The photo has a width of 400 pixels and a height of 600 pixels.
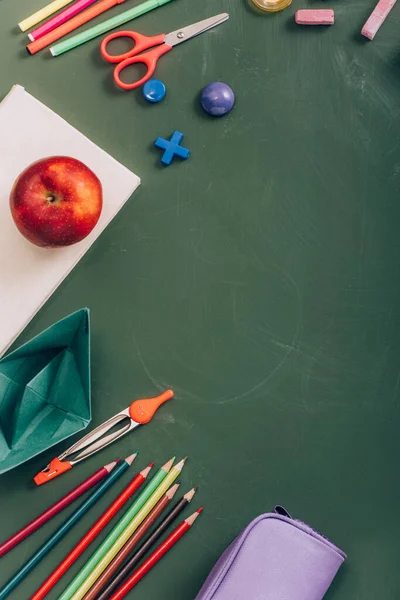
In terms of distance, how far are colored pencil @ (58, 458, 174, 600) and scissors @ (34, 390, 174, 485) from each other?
0.07m

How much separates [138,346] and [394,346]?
329mm

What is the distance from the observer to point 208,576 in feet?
2.58

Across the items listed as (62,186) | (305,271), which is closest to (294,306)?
(305,271)

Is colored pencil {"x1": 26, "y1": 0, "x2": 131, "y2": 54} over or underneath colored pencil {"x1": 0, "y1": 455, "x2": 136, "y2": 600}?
over

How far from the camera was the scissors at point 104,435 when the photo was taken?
0.82m

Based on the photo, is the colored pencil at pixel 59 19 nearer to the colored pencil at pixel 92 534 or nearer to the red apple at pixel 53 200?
the red apple at pixel 53 200

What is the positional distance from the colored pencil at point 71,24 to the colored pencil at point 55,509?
0.56 metres

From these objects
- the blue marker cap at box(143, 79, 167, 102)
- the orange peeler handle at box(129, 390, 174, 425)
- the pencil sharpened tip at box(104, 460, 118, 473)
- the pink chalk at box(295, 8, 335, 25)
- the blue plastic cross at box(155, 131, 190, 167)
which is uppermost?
the pink chalk at box(295, 8, 335, 25)

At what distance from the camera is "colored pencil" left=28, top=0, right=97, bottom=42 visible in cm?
89

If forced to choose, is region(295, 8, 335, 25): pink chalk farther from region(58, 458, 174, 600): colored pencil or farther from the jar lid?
region(58, 458, 174, 600): colored pencil

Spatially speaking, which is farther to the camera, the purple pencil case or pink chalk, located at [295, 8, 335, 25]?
pink chalk, located at [295, 8, 335, 25]

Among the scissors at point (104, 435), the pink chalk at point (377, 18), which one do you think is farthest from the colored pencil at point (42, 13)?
the scissors at point (104, 435)

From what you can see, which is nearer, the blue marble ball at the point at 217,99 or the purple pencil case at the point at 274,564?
the purple pencil case at the point at 274,564

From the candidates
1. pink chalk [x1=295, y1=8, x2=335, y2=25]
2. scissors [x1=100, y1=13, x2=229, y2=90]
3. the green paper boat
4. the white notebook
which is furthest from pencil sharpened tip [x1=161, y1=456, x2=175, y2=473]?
pink chalk [x1=295, y1=8, x2=335, y2=25]
